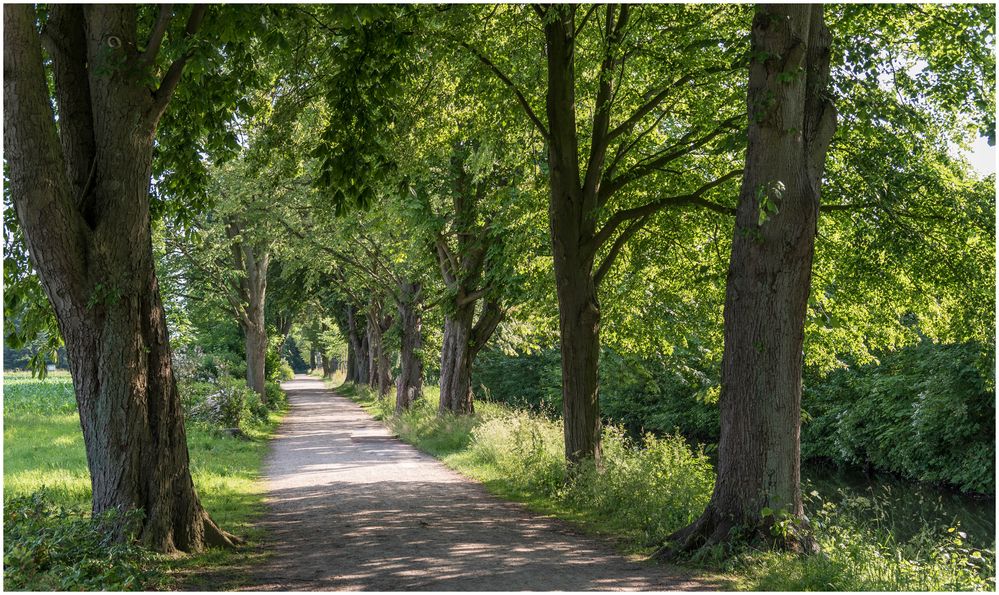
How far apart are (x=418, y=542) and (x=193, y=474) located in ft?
22.1

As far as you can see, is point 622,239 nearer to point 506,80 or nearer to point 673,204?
point 673,204

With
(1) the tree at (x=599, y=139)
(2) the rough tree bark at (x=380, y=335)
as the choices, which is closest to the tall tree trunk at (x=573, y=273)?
(1) the tree at (x=599, y=139)

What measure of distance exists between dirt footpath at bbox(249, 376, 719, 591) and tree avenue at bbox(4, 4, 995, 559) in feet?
3.18

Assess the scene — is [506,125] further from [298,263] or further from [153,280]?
[298,263]

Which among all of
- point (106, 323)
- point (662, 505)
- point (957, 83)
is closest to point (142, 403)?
point (106, 323)

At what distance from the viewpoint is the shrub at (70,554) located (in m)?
6.51

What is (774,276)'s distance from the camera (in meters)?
8.43

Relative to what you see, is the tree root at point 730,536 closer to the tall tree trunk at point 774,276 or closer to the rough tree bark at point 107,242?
the tall tree trunk at point 774,276

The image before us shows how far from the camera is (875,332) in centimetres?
1529

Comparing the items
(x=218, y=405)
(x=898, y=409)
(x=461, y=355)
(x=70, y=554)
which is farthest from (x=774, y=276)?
(x=898, y=409)

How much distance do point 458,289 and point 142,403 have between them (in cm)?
1415

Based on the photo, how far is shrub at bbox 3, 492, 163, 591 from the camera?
6.51 m

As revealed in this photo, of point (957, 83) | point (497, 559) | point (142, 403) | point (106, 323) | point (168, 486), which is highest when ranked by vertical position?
point (957, 83)

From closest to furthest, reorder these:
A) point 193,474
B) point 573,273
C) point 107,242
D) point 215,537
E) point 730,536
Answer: point 107,242, point 730,536, point 215,537, point 573,273, point 193,474
